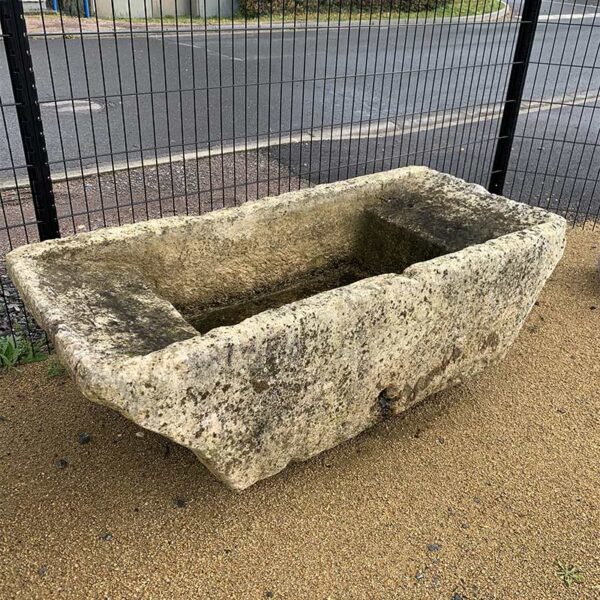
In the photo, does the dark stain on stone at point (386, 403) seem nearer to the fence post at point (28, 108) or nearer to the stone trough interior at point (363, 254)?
the stone trough interior at point (363, 254)

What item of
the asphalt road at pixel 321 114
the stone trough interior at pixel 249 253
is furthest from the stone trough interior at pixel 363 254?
the asphalt road at pixel 321 114

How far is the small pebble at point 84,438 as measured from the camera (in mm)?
2807

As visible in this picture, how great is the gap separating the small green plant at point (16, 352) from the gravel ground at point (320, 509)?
86mm

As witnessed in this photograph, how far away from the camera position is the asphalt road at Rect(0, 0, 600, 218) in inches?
197

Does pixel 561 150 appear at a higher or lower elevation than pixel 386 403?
higher

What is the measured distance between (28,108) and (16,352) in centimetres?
124

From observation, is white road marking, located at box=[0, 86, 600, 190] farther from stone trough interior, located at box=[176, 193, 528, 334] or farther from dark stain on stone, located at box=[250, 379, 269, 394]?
dark stain on stone, located at box=[250, 379, 269, 394]

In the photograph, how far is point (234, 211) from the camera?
10.0 ft

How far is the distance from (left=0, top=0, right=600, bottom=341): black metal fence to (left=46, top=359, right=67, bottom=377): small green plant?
27cm

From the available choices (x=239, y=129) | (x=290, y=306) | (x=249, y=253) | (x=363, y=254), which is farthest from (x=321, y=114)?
(x=290, y=306)

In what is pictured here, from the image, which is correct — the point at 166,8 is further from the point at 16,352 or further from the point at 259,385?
the point at 259,385

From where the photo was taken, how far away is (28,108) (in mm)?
2768

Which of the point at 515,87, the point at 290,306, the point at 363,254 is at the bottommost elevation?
the point at 363,254

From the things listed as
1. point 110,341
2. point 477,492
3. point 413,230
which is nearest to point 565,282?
point 413,230
